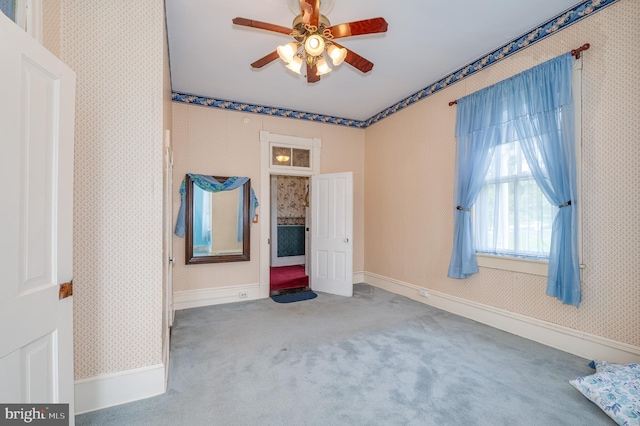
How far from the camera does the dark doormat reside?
4.36 metres

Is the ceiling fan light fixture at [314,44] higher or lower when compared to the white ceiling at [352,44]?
lower

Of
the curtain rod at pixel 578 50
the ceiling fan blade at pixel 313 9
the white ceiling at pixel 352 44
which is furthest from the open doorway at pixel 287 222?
the curtain rod at pixel 578 50

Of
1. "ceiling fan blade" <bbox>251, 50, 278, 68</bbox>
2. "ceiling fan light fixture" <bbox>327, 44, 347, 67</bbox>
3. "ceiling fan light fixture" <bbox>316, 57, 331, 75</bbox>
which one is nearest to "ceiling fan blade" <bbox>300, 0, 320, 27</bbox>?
"ceiling fan light fixture" <bbox>327, 44, 347, 67</bbox>

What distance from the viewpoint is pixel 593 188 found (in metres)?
2.50

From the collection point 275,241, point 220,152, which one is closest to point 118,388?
point 220,152

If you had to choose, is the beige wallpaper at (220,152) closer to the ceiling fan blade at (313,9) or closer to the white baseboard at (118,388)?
the white baseboard at (118,388)

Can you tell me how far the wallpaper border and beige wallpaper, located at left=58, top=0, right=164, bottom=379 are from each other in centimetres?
232

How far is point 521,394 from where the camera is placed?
2.05 metres

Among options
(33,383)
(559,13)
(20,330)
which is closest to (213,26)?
(20,330)

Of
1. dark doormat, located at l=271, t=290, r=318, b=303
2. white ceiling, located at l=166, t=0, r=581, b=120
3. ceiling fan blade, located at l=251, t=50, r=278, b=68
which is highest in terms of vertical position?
white ceiling, located at l=166, t=0, r=581, b=120

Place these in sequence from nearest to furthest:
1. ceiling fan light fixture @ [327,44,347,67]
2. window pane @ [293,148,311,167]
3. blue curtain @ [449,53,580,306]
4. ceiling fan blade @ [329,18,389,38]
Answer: ceiling fan blade @ [329,18,389,38]
ceiling fan light fixture @ [327,44,347,67]
blue curtain @ [449,53,580,306]
window pane @ [293,148,311,167]
